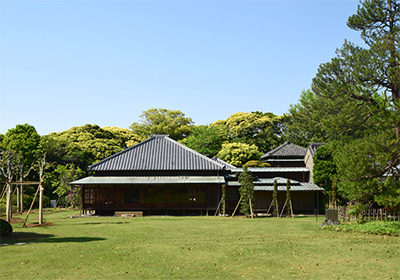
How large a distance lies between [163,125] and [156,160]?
3337cm

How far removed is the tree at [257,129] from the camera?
199ft

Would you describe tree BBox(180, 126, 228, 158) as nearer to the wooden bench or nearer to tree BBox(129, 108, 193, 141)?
tree BBox(129, 108, 193, 141)

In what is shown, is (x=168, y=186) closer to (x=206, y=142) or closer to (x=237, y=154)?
(x=237, y=154)

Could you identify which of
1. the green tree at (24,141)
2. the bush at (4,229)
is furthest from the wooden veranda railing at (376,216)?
the green tree at (24,141)

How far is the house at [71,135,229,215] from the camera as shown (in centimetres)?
3356

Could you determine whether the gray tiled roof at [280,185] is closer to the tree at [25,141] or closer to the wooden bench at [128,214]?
the wooden bench at [128,214]

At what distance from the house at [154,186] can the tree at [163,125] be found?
1290 inches

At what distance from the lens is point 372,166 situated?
19438 millimetres

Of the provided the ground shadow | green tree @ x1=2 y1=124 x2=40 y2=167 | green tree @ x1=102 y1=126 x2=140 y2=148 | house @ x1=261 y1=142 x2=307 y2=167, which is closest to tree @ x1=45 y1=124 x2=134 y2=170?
green tree @ x1=102 y1=126 x2=140 y2=148

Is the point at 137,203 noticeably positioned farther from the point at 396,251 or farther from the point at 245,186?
the point at 396,251

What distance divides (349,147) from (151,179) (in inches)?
742

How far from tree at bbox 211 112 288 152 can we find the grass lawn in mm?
42447

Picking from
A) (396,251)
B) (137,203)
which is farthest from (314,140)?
(396,251)

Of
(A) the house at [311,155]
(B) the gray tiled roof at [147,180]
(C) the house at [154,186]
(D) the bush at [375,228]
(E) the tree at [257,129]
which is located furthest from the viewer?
(E) the tree at [257,129]
